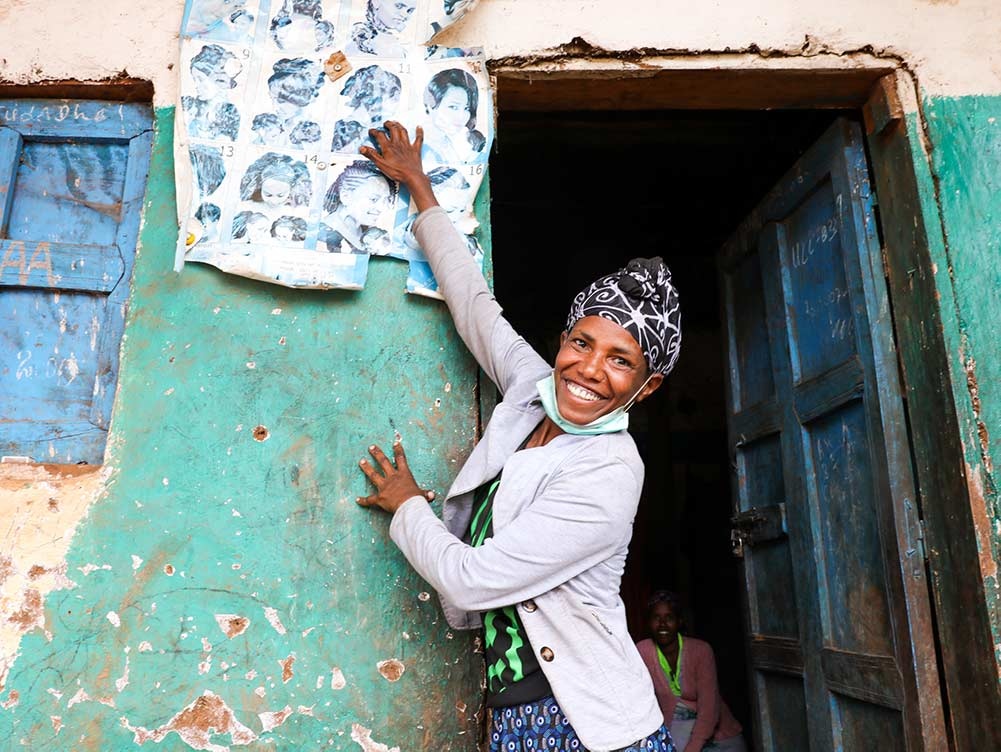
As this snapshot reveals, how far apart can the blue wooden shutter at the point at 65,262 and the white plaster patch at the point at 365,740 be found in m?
0.95

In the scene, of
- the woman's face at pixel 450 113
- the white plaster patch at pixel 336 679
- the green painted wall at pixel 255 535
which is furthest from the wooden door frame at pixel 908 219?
the white plaster patch at pixel 336 679

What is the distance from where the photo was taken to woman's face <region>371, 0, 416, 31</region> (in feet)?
7.72

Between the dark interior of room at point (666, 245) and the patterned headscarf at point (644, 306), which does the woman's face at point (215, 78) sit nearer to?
the dark interior of room at point (666, 245)

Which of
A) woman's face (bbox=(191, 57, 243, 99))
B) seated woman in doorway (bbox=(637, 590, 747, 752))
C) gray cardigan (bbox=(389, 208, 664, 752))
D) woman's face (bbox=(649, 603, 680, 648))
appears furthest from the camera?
woman's face (bbox=(649, 603, 680, 648))

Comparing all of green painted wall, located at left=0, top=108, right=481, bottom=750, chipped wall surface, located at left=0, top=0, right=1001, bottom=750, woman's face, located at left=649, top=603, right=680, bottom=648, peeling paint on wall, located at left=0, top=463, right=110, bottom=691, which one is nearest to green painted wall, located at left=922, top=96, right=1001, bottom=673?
chipped wall surface, located at left=0, top=0, right=1001, bottom=750

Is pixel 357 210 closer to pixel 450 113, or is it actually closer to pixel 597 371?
pixel 450 113

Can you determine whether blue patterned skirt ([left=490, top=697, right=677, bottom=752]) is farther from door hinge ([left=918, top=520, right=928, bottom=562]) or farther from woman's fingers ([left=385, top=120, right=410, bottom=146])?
woman's fingers ([left=385, top=120, right=410, bottom=146])

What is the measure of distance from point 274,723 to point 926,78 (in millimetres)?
2379

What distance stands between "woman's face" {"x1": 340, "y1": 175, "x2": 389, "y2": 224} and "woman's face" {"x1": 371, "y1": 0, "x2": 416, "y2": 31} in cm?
48

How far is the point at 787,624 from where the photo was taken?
2.79 metres

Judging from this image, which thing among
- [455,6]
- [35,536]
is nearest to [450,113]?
[455,6]

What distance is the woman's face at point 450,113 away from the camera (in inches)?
90.6

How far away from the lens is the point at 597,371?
5.93 feet

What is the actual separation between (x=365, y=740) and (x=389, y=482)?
0.59m
